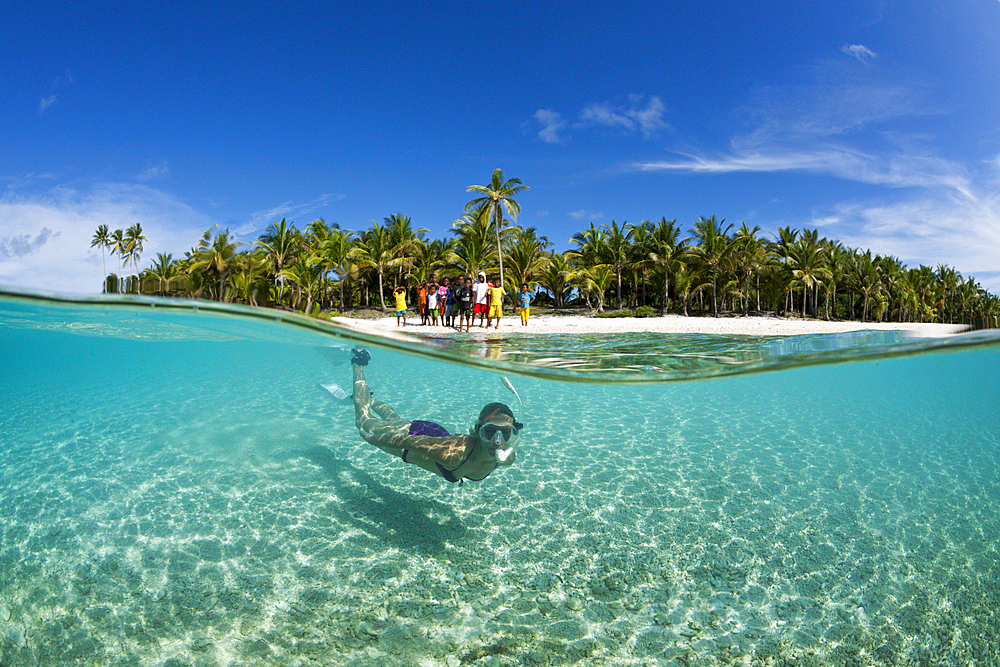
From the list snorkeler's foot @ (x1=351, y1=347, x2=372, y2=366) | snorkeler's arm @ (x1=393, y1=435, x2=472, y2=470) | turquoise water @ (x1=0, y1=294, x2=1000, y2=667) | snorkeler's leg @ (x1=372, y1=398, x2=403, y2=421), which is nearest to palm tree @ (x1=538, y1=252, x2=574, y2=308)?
turquoise water @ (x1=0, y1=294, x2=1000, y2=667)

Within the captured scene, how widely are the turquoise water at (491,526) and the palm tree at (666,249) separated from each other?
31.4m

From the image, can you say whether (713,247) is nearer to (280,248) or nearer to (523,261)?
(523,261)

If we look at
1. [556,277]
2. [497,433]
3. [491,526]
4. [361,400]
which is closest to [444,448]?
[497,433]

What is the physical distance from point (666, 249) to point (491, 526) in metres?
39.7

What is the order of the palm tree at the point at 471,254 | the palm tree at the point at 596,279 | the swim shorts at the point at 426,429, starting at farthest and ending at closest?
1. the palm tree at the point at 596,279
2. the palm tree at the point at 471,254
3. the swim shorts at the point at 426,429

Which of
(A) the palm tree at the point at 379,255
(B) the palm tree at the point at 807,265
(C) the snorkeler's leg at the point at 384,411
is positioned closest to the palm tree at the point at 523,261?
(A) the palm tree at the point at 379,255

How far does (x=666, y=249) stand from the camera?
41.1 m

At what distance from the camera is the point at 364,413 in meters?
7.36

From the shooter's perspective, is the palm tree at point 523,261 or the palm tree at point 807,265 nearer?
the palm tree at point 523,261

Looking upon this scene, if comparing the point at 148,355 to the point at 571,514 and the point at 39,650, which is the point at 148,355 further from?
the point at 571,514

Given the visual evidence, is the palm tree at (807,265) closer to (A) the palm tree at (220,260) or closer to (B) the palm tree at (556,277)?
(B) the palm tree at (556,277)

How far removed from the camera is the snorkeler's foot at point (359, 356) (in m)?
8.86

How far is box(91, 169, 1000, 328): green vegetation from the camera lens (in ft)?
124

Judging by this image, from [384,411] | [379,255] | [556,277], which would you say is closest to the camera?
[384,411]
